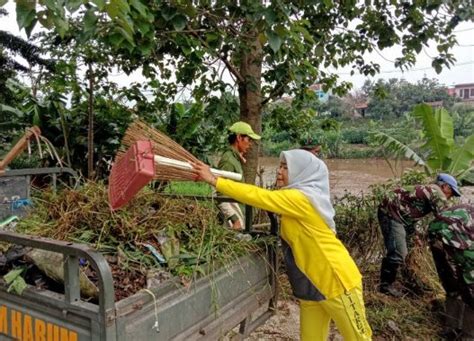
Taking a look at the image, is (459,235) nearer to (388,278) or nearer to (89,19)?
(388,278)

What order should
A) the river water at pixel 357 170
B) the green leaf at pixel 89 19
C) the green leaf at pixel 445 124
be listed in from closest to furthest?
the green leaf at pixel 89 19 → the green leaf at pixel 445 124 → the river water at pixel 357 170

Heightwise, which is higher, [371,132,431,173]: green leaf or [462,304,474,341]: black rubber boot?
[371,132,431,173]: green leaf

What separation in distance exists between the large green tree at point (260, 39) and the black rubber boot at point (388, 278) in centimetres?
171

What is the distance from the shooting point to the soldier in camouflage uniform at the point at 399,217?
398 centimetres

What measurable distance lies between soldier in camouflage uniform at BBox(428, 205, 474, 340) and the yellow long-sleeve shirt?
1.44 metres

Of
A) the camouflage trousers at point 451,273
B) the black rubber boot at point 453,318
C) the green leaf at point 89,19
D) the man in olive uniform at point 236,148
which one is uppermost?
the green leaf at point 89,19

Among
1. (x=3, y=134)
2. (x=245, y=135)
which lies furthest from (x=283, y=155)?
(x=3, y=134)

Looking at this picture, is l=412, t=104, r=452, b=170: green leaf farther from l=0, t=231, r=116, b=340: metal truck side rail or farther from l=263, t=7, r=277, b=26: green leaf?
l=0, t=231, r=116, b=340: metal truck side rail

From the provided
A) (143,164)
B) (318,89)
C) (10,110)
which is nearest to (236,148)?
(143,164)

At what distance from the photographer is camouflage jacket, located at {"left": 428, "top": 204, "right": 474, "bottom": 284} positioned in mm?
3398

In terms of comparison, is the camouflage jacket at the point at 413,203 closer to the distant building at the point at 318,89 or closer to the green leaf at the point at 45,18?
the distant building at the point at 318,89

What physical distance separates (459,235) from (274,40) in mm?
2057

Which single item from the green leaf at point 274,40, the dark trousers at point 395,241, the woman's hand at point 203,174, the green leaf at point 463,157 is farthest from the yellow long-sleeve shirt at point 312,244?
the green leaf at point 463,157

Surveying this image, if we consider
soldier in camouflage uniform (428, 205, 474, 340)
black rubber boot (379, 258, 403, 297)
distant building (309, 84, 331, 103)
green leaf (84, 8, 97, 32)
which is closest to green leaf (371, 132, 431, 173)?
distant building (309, 84, 331, 103)
